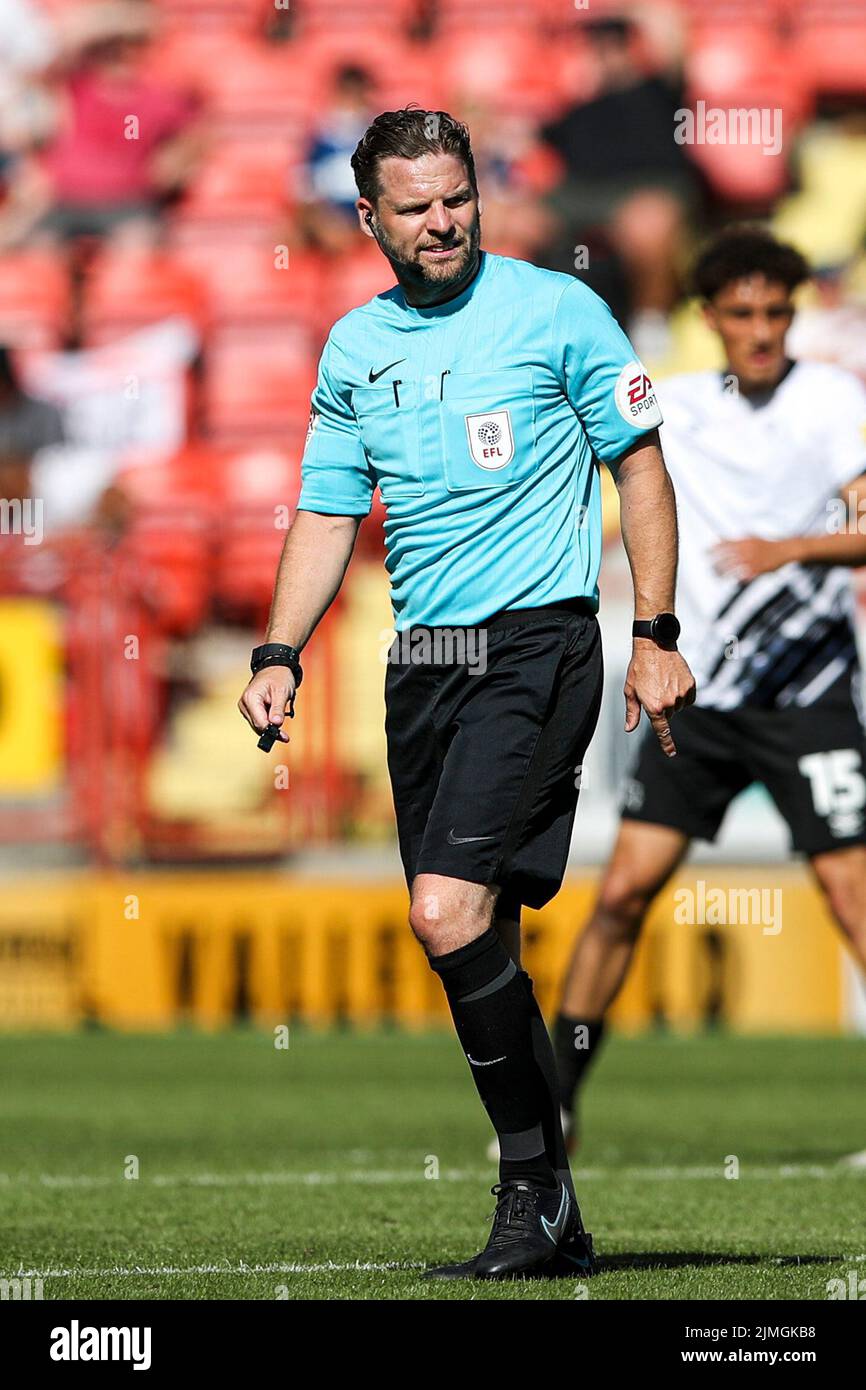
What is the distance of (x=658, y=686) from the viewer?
4449mm

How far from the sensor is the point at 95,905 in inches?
444

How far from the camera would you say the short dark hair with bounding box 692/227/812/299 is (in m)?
6.93

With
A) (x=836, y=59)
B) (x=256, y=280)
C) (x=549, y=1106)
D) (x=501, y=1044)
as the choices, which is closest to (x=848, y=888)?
(x=549, y=1106)

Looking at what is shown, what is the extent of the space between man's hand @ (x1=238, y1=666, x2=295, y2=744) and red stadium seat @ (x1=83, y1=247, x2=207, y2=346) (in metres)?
11.0

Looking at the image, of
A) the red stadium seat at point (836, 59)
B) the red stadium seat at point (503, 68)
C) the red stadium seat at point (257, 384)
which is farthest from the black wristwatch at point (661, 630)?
the red stadium seat at point (836, 59)

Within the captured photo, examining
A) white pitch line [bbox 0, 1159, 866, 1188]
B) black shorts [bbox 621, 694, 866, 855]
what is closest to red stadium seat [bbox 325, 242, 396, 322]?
black shorts [bbox 621, 694, 866, 855]

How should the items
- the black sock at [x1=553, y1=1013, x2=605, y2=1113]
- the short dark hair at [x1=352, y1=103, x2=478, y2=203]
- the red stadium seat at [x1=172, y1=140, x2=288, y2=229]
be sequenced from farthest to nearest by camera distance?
the red stadium seat at [x1=172, y1=140, x2=288, y2=229] < the black sock at [x1=553, y1=1013, x2=605, y2=1113] < the short dark hair at [x1=352, y1=103, x2=478, y2=203]

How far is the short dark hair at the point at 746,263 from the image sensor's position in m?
6.93

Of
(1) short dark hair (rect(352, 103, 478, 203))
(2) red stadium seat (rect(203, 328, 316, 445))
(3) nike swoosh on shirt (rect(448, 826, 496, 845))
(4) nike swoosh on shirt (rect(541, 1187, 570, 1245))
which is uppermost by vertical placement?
(2) red stadium seat (rect(203, 328, 316, 445))

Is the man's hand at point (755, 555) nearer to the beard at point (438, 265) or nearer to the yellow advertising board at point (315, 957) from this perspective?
the beard at point (438, 265)

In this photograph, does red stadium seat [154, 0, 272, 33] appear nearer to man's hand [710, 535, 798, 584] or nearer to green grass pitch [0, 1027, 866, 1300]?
green grass pitch [0, 1027, 866, 1300]
